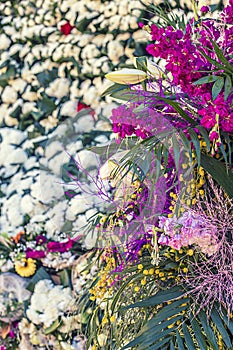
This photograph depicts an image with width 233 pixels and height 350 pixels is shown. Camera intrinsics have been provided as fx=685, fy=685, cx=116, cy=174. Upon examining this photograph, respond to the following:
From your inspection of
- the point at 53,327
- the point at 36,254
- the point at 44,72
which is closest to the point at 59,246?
the point at 36,254

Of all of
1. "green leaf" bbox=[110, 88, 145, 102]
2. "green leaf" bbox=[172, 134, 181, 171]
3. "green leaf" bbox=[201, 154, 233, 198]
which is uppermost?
"green leaf" bbox=[110, 88, 145, 102]

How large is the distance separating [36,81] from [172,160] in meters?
1.82

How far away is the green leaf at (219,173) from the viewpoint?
113 centimetres

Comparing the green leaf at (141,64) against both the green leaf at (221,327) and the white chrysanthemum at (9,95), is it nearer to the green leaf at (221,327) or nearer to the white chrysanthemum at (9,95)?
the green leaf at (221,327)

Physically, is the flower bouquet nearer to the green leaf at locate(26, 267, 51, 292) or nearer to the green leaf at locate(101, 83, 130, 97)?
the green leaf at locate(101, 83, 130, 97)

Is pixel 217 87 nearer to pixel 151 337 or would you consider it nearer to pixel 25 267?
pixel 151 337

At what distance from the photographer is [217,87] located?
1061 mm

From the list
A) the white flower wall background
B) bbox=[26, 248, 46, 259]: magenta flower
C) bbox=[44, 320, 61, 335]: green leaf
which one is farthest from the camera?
the white flower wall background

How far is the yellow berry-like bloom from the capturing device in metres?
2.32

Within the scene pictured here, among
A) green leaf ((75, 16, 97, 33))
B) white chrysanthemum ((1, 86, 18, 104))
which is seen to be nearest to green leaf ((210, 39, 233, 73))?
green leaf ((75, 16, 97, 33))

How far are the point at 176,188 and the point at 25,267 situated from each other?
4.12 ft


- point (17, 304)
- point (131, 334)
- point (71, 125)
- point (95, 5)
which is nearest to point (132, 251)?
point (131, 334)

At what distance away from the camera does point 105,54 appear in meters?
2.72

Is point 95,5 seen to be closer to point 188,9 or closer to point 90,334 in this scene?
point 188,9
